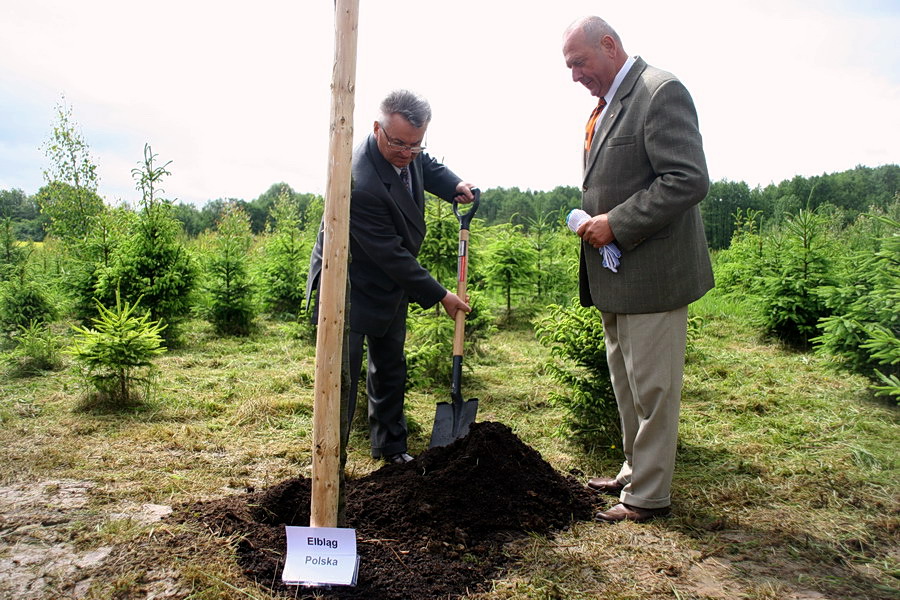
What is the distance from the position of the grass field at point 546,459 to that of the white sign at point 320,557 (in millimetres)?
171

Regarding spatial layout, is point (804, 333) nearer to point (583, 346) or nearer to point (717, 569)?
point (583, 346)

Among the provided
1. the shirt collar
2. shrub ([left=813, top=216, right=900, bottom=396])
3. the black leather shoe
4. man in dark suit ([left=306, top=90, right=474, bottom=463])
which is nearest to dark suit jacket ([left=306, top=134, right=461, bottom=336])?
man in dark suit ([left=306, top=90, right=474, bottom=463])

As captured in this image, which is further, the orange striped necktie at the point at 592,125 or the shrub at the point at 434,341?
the shrub at the point at 434,341

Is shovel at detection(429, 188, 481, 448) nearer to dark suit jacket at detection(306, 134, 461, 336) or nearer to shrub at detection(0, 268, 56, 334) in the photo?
dark suit jacket at detection(306, 134, 461, 336)

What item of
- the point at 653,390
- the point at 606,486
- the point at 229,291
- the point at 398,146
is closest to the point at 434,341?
the point at 606,486

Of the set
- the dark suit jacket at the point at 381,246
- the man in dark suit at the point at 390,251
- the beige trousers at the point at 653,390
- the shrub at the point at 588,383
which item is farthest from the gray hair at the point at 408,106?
the shrub at the point at 588,383

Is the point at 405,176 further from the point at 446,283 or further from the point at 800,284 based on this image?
the point at 800,284

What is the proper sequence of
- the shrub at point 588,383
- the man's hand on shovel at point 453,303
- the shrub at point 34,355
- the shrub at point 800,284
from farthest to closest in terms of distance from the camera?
1. the shrub at point 800,284
2. the shrub at point 34,355
3. the shrub at point 588,383
4. the man's hand on shovel at point 453,303

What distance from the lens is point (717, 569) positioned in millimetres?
2486

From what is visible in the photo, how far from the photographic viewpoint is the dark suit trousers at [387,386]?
367 centimetres

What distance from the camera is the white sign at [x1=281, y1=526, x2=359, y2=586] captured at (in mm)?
2211

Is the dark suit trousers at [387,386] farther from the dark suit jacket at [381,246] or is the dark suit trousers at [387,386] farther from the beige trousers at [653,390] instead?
the beige trousers at [653,390]

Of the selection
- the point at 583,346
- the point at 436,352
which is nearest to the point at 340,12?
the point at 583,346

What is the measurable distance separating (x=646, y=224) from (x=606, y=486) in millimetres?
1468
